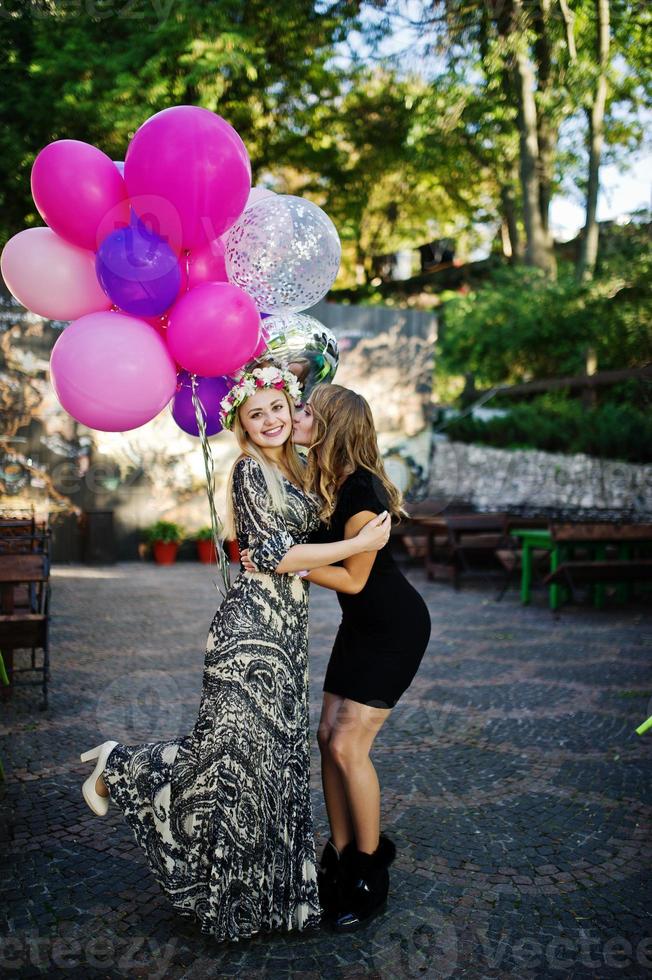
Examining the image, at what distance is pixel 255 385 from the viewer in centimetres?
259

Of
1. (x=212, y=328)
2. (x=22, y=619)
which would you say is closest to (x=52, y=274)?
(x=212, y=328)

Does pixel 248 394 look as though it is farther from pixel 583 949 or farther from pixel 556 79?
pixel 556 79

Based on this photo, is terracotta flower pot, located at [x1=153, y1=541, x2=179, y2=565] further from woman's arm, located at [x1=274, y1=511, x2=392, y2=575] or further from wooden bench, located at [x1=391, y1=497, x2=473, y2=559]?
woman's arm, located at [x1=274, y1=511, x2=392, y2=575]

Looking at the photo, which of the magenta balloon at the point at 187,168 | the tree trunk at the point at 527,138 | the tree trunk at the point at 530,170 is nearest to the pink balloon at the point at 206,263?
the magenta balloon at the point at 187,168

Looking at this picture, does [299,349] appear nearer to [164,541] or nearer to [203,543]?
[164,541]

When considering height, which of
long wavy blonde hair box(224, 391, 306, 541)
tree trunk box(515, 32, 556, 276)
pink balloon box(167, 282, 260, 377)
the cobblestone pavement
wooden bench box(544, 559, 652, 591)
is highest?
tree trunk box(515, 32, 556, 276)

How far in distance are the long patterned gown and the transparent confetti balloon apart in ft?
2.59

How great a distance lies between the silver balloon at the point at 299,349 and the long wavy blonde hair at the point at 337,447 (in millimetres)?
276

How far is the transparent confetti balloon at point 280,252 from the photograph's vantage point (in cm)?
288

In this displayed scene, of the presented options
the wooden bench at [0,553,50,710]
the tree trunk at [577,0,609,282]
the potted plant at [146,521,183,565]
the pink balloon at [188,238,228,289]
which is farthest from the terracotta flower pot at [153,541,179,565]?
the pink balloon at [188,238,228,289]

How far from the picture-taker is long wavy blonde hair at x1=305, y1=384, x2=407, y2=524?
2.66 meters

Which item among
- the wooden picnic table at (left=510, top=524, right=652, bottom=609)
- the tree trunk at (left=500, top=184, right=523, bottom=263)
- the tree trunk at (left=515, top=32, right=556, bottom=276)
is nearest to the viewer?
the wooden picnic table at (left=510, top=524, right=652, bottom=609)

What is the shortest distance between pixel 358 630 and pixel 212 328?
1.15 metres

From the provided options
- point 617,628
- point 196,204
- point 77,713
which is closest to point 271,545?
point 196,204
